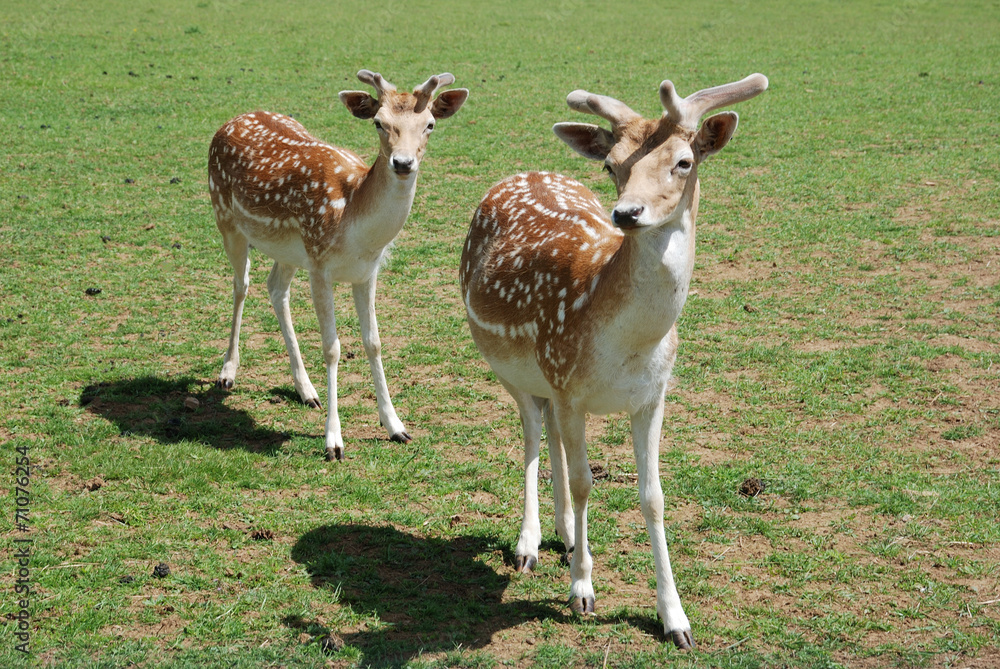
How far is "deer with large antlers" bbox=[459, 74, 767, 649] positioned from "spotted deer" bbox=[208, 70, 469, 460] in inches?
34.8

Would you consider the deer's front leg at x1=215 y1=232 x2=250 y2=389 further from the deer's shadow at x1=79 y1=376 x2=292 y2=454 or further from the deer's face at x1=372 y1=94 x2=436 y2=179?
the deer's face at x1=372 y1=94 x2=436 y2=179

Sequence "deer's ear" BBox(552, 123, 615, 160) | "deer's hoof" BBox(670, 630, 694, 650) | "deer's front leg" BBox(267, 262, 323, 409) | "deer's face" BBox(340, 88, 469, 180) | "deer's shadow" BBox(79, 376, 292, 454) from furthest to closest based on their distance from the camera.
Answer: "deer's front leg" BBox(267, 262, 323, 409) < "deer's shadow" BBox(79, 376, 292, 454) < "deer's face" BBox(340, 88, 469, 180) < "deer's hoof" BBox(670, 630, 694, 650) < "deer's ear" BBox(552, 123, 615, 160)

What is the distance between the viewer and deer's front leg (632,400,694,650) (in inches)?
184

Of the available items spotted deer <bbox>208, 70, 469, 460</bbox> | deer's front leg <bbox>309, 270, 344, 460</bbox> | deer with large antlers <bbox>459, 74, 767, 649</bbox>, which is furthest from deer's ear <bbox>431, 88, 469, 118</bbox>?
deer's front leg <bbox>309, 270, 344, 460</bbox>

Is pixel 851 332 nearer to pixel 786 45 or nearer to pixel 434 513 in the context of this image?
pixel 434 513

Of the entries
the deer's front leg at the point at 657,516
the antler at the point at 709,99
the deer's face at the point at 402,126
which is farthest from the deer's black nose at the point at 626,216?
the deer's face at the point at 402,126

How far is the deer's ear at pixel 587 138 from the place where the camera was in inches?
173

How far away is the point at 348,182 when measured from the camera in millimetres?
7219

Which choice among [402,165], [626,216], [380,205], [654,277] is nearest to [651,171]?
[626,216]

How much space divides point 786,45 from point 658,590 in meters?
19.4

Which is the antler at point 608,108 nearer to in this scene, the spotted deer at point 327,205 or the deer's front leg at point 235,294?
the spotted deer at point 327,205

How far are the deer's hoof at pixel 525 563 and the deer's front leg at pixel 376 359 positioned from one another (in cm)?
170

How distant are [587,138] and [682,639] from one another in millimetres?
2421

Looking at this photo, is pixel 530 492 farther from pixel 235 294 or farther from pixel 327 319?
pixel 235 294
